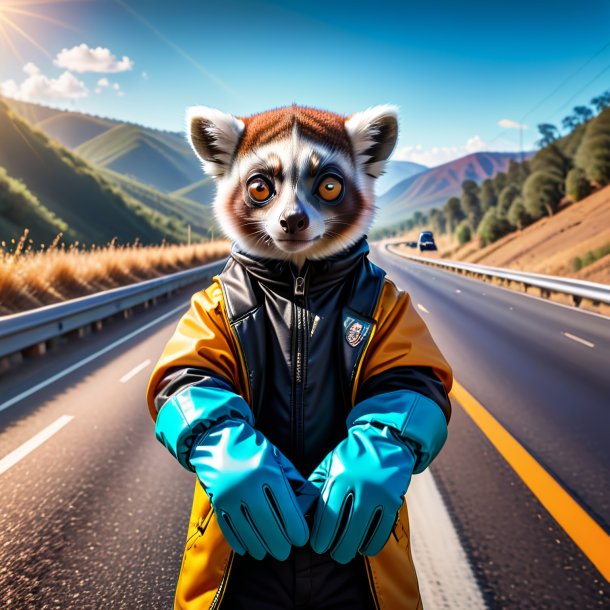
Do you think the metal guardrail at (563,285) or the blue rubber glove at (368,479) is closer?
the blue rubber glove at (368,479)

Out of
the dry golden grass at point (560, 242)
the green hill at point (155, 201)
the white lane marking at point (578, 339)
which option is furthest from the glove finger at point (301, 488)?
the green hill at point (155, 201)

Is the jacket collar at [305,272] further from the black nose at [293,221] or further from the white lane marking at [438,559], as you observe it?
the white lane marking at [438,559]

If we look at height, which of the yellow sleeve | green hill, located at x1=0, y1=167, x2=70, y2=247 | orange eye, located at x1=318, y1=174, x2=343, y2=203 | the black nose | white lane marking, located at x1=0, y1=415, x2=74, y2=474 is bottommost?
white lane marking, located at x1=0, y1=415, x2=74, y2=474

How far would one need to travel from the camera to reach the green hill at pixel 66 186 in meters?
50.1

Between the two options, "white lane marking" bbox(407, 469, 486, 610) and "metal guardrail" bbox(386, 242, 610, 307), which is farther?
"metal guardrail" bbox(386, 242, 610, 307)

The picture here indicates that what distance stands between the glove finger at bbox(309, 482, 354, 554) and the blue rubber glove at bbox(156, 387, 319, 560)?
0.03m

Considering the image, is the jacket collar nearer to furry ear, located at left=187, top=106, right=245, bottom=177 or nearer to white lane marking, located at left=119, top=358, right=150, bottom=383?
furry ear, located at left=187, top=106, right=245, bottom=177

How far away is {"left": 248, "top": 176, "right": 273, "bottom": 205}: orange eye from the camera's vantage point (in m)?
1.61

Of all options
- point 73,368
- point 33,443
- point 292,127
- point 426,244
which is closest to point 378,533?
point 292,127

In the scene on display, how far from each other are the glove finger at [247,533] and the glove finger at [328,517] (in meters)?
0.14

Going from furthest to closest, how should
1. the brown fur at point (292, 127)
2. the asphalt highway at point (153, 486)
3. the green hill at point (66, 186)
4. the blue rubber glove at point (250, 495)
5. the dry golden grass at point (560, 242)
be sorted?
the green hill at point (66, 186)
the dry golden grass at point (560, 242)
the asphalt highway at point (153, 486)
the brown fur at point (292, 127)
the blue rubber glove at point (250, 495)

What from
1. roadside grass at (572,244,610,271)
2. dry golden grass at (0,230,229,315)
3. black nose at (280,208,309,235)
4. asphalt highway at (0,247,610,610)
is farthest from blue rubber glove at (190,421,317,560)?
roadside grass at (572,244,610,271)

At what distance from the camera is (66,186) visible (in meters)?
54.1

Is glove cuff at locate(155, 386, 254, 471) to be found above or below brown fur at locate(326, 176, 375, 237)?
below
